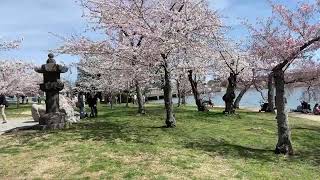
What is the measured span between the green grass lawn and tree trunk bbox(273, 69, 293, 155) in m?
→ 0.42

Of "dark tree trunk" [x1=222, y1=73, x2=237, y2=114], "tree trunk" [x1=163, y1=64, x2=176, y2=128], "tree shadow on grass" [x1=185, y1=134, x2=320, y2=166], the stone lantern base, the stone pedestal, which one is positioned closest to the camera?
"tree shadow on grass" [x1=185, y1=134, x2=320, y2=166]

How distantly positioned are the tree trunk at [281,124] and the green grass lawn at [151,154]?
1.39ft

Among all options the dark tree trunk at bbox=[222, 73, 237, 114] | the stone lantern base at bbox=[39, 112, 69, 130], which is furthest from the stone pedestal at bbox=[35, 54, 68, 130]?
the dark tree trunk at bbox=[222, 73, 237, 114]

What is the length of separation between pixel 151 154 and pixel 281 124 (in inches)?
200

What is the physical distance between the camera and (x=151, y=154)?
14320mm

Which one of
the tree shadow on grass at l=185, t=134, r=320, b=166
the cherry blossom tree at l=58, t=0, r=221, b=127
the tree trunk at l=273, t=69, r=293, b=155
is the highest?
the cherry blossom tree at l=58, t=0, r=221, b=127

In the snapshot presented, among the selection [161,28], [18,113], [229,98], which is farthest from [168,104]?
[18,113]

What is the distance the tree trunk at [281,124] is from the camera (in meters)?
16.4

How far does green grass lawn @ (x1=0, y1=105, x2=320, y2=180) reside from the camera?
12.5 metres

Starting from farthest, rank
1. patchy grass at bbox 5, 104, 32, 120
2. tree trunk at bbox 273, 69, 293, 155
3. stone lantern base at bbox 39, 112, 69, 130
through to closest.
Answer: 1. patchy grass at bbox 5, 104, 32, 120
2. stone lantern base at bbox 39, 112, 69, 130
3. tree trunk at bbox 273, 69, 293, 155

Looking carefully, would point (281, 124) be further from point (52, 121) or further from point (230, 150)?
point (52, 121)

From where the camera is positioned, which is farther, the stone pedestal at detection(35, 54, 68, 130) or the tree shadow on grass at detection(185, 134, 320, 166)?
the stone pedestal at detection(35, 54, 68, 130)

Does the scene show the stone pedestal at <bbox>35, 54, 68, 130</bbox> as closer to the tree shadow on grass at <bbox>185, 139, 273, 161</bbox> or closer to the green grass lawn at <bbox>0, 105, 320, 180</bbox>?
the green grass lawn at <bbox>0, 105, 320, 180</bbox>

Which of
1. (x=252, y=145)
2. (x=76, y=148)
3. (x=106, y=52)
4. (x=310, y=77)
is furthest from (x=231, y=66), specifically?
(x=76, y=148)
